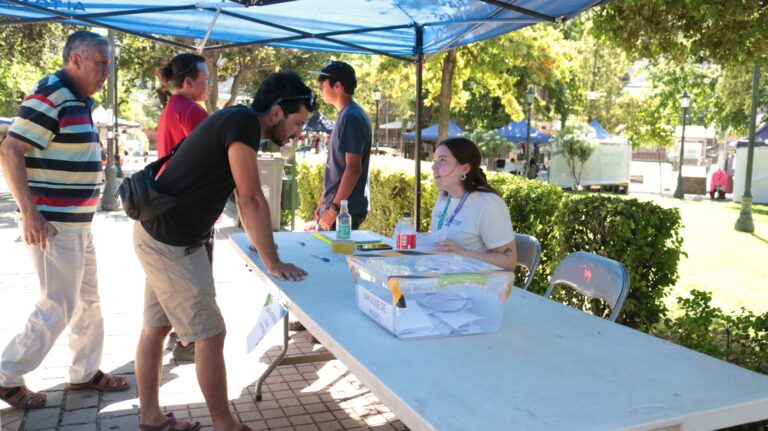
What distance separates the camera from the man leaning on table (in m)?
2.85

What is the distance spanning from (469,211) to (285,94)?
1.17 metres

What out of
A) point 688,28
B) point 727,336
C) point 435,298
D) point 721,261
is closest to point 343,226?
point 435,298

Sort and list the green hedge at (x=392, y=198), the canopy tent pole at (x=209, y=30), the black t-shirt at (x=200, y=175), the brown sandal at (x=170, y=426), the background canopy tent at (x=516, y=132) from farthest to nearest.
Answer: the background canopy tent at (x=516, y=132) < the green hedge at (x=392, y=198) < the canopy tent pole at (x=209, y=30) < the brown sandal at (x=170, y=426) < the black t-shirt at (x=200, y=175)

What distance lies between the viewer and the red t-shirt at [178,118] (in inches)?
165

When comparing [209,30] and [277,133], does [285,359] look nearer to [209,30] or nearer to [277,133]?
[277,133]

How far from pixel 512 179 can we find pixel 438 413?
5241 millimetres

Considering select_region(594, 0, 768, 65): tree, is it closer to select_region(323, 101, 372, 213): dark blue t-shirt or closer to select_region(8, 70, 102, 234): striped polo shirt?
select_region(323, 101, 372, 213): dark blue t-shirt

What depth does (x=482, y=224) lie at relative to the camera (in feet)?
11.5

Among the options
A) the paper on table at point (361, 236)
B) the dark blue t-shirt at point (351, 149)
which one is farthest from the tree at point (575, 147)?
the paper on table at point (361, 236)

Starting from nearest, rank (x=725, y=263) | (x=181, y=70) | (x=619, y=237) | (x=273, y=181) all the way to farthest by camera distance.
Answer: (x=181, y=70) < (x=619, y=237) < (x=725, y=263) < (x=273, y=181)

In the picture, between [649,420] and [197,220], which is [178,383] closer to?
[197,220]

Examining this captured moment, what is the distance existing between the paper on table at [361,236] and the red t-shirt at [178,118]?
1.07 metres

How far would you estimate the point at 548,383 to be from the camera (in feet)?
6.11

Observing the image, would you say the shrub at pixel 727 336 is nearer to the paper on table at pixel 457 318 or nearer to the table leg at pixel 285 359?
the paper on table at pixel 457 318
